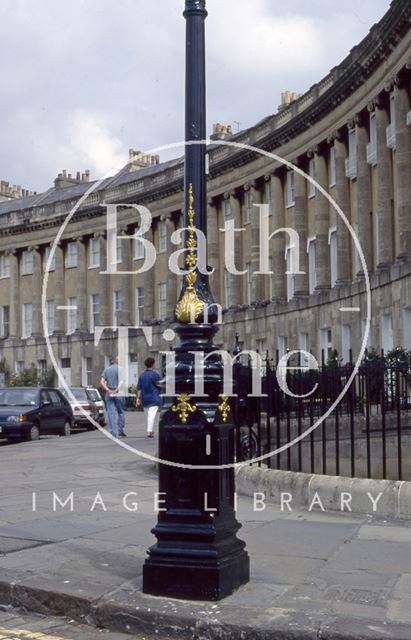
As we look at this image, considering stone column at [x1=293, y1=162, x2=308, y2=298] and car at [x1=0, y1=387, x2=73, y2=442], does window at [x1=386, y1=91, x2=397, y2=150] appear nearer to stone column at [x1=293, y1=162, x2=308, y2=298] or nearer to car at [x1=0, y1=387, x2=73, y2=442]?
stone column at [x1=293, y1=162, x2=308, y2=298]

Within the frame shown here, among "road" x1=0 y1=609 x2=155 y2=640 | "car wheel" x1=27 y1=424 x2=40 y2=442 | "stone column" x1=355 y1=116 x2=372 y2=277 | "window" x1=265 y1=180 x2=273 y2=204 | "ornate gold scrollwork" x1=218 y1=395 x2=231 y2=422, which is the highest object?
"window" x1=265 y1=180 x2=273 y2=204

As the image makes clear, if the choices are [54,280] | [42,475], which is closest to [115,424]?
[42,475]

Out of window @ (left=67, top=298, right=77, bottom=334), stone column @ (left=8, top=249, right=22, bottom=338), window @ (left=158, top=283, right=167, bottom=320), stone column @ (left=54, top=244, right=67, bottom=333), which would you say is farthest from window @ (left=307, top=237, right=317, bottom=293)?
stone column @ (left=8, top=249, right=22, bottom=338)

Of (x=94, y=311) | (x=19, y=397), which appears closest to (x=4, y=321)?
(x=94, y=311)

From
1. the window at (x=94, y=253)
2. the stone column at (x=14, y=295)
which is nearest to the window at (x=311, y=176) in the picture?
the window at (x=94, y=253)

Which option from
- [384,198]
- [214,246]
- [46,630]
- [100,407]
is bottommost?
[46,630]

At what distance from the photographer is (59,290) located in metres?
67.4

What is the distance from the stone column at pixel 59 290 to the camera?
221 feet

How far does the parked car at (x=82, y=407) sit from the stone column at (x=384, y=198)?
11.5 metres

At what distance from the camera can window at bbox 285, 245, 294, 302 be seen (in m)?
45.3

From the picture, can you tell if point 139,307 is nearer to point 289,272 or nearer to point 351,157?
point 289,272

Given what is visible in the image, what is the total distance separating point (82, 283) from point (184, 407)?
59.1 metres

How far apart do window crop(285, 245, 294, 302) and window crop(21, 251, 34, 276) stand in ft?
96.9

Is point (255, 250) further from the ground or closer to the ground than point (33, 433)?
further from the ground
